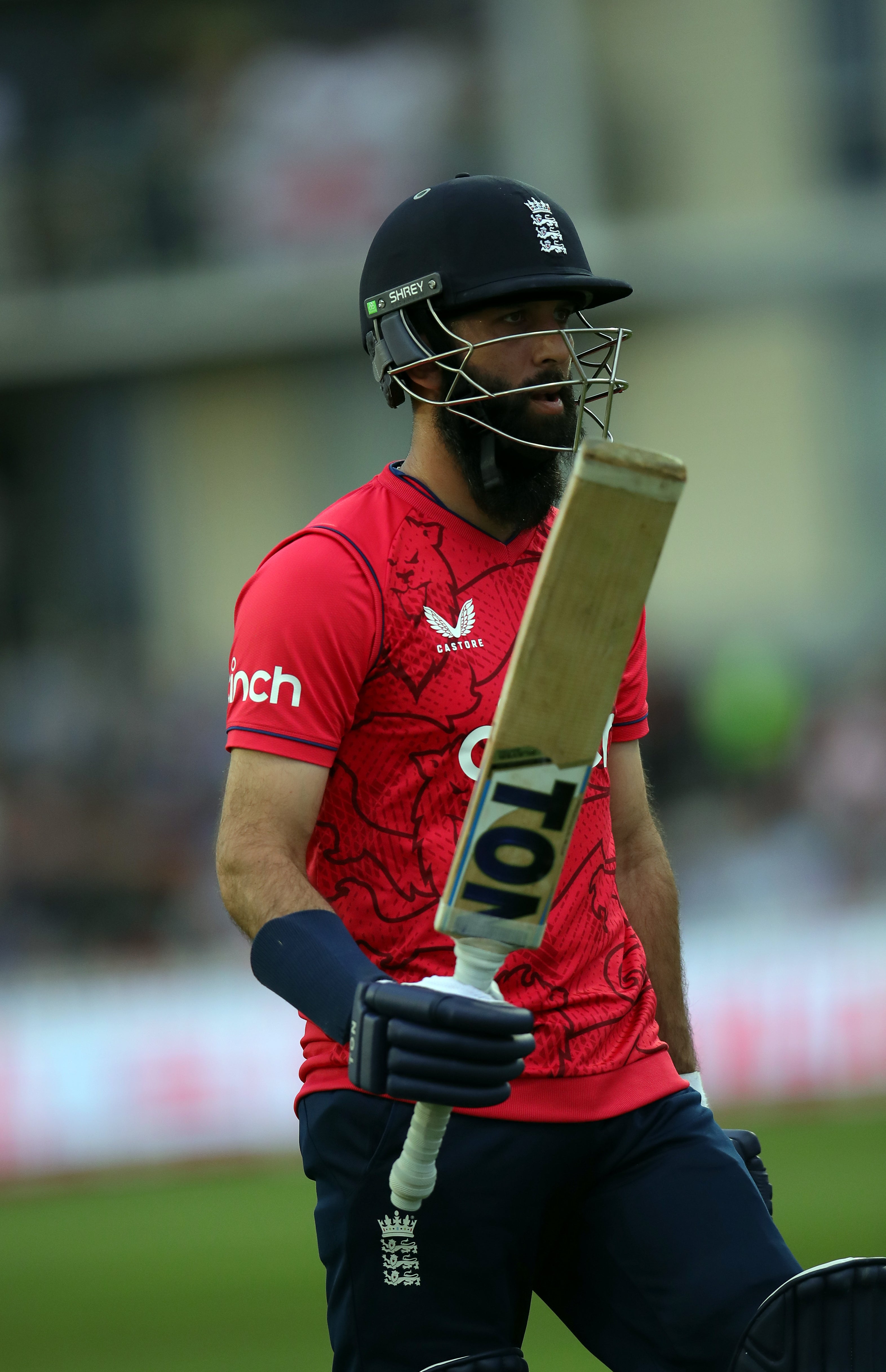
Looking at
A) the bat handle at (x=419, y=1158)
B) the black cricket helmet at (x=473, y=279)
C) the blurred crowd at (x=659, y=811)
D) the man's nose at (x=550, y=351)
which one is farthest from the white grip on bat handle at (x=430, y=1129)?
the blurred crowd at (x=659, y=811)

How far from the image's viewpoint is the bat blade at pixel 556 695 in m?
2.61

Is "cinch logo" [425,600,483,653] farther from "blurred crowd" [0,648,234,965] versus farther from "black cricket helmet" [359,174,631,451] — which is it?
"blurred crowd" [0,648,234,965]

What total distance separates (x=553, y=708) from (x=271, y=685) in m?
0.51

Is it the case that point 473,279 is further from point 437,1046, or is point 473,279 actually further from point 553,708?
point 437,1046

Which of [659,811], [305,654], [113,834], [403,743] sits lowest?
[113,834]

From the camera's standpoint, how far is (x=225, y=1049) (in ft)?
33.1

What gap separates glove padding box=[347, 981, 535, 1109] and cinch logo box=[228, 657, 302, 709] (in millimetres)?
512

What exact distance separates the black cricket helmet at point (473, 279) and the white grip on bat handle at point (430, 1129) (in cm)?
90

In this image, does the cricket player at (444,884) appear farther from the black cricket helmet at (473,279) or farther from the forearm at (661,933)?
the forearm at (661,933)

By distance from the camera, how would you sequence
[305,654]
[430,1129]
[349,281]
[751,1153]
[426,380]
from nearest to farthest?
[430,1129], [305,654], [426,380], [751,1153], [349,281]

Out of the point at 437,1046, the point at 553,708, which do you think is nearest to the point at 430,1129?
the point at 437,1046

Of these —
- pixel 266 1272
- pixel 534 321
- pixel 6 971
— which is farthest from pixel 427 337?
pixel 6 971

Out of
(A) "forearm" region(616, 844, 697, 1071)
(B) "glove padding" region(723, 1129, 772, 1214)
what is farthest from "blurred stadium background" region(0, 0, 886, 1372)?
(B) "glove padding" region(723, 1129, 772, 1214)

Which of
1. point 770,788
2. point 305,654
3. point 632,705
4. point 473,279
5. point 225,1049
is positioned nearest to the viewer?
point 305,654
